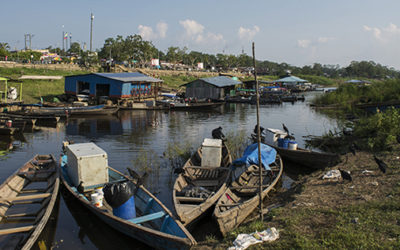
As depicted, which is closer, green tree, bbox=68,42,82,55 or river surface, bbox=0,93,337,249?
river surface, bbox=0,93,337,249

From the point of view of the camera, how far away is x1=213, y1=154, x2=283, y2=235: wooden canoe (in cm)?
770

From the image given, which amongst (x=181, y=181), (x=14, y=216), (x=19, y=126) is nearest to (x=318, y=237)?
(x=181, y=181)

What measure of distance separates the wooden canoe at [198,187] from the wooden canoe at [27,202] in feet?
11.3

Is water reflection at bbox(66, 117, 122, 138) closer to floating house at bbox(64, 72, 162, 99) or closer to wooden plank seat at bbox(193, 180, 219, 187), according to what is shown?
floating house at bbox(64, 72, 162, 99)

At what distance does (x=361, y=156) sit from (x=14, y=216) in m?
13.2

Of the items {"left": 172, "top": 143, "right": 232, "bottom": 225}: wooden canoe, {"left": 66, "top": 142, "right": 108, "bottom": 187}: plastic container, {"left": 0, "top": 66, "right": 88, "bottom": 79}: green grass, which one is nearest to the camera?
{"left": 172, "top": 143, "right": 232, "bottom": 225}: wooden canoe

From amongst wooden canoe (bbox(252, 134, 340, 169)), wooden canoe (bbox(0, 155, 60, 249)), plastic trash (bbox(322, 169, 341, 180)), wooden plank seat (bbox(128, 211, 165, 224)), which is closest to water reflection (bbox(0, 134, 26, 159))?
wooden canoe (bbox(0, 155, 60, 249))

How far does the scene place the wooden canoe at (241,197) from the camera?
25.3ft

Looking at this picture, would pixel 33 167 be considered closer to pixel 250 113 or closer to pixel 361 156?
pixel 361 156

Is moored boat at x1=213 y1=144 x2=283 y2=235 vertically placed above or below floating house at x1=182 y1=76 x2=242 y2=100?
below

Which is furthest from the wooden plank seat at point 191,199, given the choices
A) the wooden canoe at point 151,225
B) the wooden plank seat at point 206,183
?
the wooden plank seat at point 206,183

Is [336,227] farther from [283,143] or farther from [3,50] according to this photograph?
[3,50]

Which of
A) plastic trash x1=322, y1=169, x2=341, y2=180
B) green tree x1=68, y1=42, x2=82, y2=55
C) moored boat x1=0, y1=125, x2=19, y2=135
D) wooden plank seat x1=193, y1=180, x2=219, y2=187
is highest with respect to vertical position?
green tree x1=68, y1=42, x2=82, y2=55

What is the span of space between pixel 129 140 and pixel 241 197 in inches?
462
